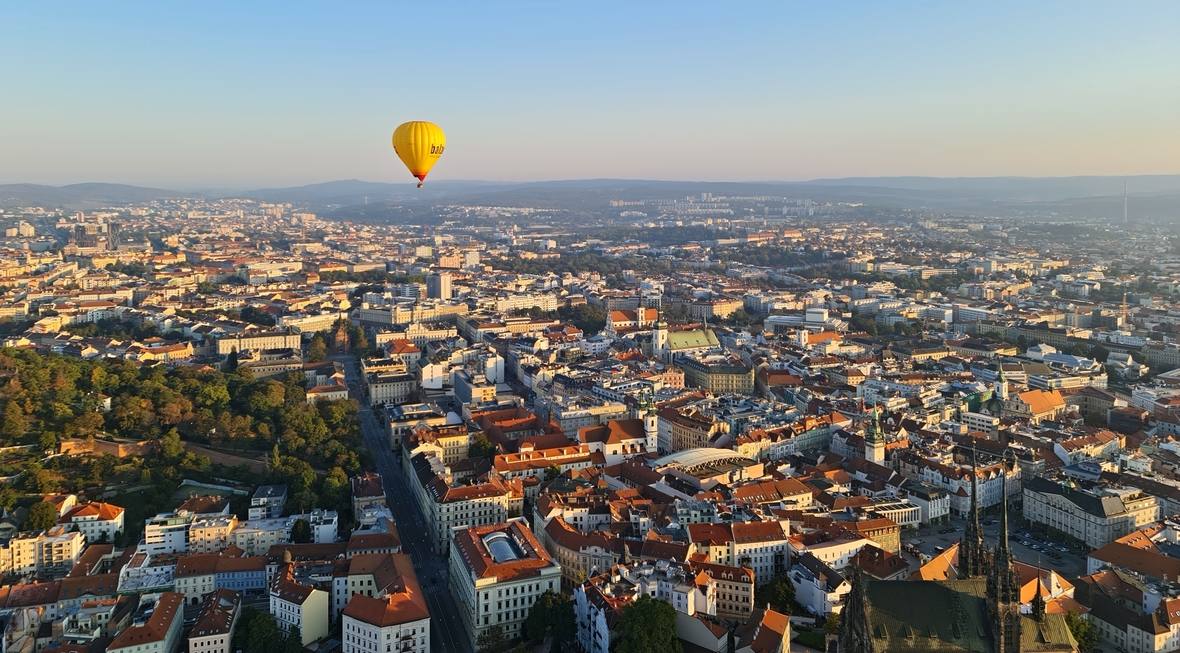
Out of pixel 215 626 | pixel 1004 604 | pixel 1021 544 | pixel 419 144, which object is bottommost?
pixel 1021 544

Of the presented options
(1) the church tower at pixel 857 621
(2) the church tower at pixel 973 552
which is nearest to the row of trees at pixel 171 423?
(1) the church tower at pixel 857 621

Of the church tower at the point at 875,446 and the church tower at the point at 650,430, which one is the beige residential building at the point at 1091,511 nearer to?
the church tower at the point at 875,446

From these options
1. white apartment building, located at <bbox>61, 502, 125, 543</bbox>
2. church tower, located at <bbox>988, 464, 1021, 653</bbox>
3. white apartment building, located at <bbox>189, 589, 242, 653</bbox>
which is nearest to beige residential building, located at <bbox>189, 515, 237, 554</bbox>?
white apartment building, located at <bbox>61, 502, 125, 543</bbox>

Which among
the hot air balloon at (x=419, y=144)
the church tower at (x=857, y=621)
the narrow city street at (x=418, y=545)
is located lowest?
the narrow city street at (x=418, y=545)

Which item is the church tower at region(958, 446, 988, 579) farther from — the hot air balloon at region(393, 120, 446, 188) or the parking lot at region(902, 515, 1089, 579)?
the hot air balloon at region(393, 120, 446, 188)

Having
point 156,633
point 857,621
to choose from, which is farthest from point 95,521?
point 857,621

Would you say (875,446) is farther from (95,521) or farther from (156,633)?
(95,521)
